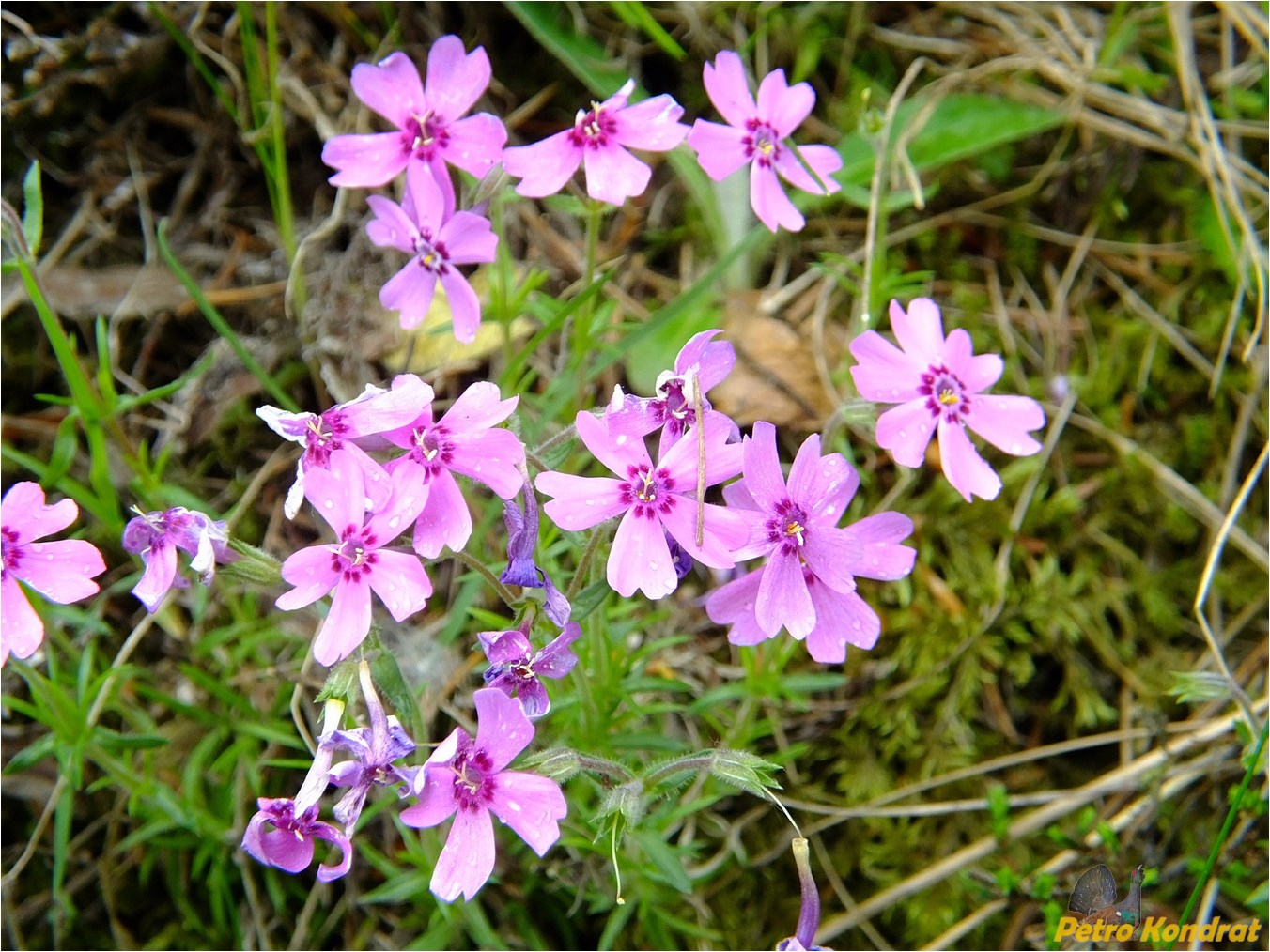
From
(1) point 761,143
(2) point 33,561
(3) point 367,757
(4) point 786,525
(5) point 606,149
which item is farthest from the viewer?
(1) point 761,143

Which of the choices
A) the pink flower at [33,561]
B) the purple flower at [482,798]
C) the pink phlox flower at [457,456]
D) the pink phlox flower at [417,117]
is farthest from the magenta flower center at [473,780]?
the pink phlox flower at [417,117]

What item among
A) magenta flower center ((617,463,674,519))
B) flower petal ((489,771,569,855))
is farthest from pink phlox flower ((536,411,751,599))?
flower petal ((489,771,569,855))

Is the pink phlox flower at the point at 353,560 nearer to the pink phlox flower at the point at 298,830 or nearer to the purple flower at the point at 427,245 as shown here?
the pink phlox flower at the point at 298,830

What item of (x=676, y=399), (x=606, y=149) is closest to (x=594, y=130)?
(x=606, y=149)

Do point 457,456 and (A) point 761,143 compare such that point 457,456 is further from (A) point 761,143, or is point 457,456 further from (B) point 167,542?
(A) point 761,143

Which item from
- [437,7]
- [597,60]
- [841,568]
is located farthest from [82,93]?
[841,568]

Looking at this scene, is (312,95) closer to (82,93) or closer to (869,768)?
(82,93)
